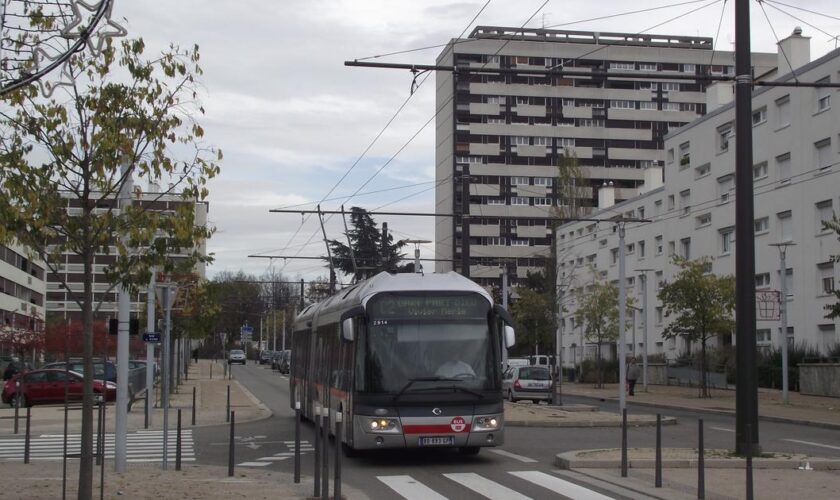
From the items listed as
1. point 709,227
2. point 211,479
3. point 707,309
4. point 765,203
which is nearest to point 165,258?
point 211,479

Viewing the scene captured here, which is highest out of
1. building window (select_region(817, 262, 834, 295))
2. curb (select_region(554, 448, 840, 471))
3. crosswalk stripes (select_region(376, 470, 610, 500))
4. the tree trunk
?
building window (select_region(817, 262, 834, 295))

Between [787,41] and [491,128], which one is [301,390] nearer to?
[787,41]

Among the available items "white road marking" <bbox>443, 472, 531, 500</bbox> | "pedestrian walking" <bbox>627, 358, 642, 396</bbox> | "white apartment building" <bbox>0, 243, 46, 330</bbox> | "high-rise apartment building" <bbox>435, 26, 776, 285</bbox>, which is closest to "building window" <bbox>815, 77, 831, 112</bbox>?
"pedestrian walking" <bbox>627, 358, 642, 396</bbox>

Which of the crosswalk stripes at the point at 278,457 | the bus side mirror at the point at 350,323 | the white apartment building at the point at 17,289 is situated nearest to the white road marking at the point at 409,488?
the bus side mirror at the point at 350,323

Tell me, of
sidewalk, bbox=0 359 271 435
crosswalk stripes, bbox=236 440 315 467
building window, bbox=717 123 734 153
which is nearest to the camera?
crosswalk stripes, bbox=236 440 315 467

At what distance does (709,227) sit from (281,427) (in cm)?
4045

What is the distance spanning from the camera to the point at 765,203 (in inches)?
2112

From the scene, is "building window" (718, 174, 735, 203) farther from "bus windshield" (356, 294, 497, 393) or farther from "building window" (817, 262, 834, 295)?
"bus windshield" (356, 294, 497, 393)

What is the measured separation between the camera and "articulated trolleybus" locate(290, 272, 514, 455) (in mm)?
15594

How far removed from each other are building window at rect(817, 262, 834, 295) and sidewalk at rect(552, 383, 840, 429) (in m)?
5.46

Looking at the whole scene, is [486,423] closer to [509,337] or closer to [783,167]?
[509,337]

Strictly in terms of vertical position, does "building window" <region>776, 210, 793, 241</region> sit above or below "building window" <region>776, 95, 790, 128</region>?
below

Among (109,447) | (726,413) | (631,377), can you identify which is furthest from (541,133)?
(109,447)

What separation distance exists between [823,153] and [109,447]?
38.5 m
